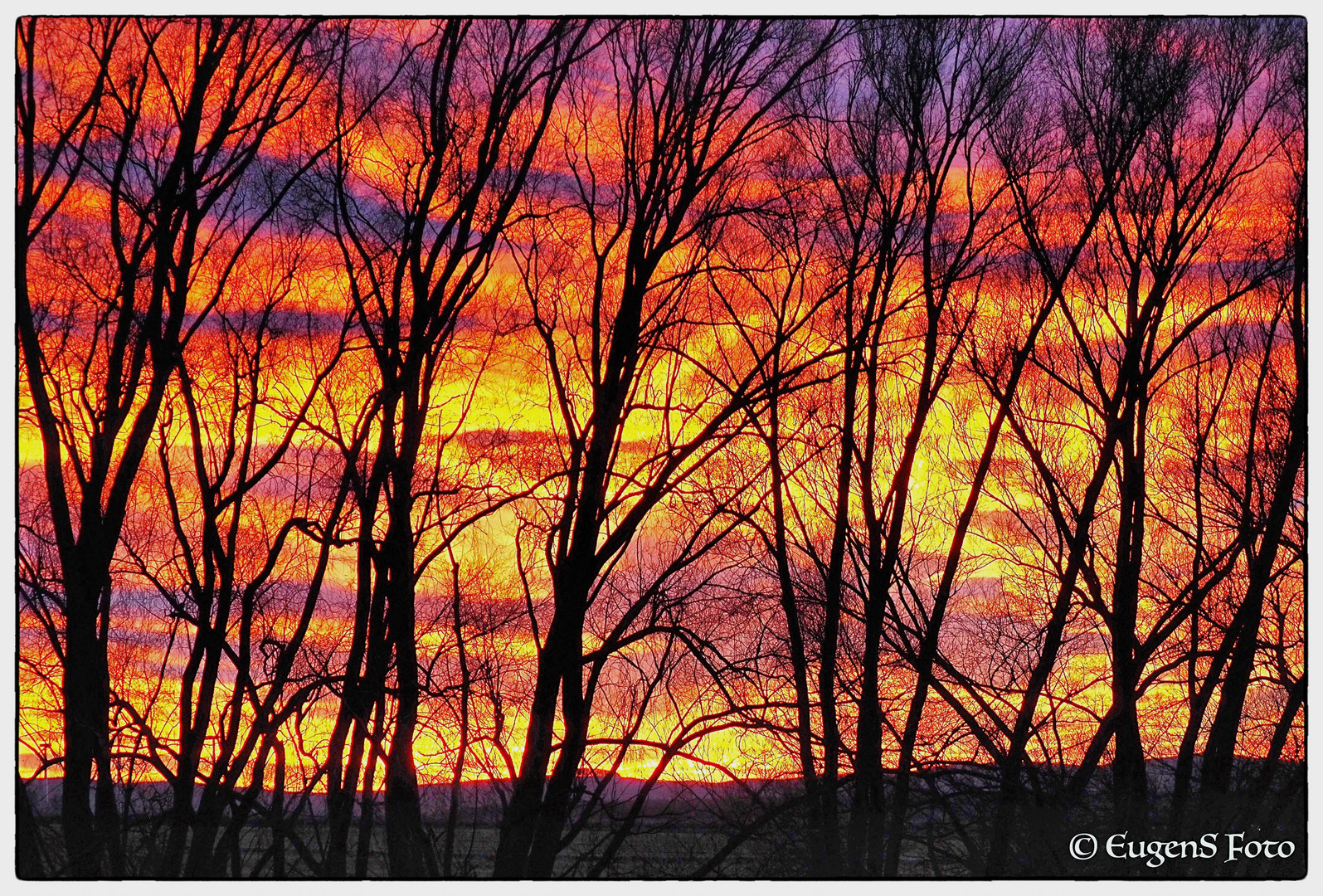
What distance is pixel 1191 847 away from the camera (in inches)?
134

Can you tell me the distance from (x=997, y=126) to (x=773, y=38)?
0.66 meters

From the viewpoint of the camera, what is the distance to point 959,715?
3381 mm

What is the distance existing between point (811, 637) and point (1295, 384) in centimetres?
151

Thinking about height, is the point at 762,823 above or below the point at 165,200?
below

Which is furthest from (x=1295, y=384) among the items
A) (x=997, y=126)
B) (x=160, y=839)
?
(x=160, y=839)

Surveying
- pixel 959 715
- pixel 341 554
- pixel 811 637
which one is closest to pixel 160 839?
pixel 341 554

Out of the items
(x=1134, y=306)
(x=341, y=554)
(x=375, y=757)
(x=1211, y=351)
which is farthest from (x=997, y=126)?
(x=375, y=757)

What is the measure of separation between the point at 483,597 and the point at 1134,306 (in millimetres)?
1939

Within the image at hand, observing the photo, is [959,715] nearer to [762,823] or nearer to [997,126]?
[762,823]

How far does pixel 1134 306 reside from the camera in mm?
3439

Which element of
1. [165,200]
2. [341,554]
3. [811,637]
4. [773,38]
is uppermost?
[773,38]

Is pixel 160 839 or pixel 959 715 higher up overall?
pixel 959 715

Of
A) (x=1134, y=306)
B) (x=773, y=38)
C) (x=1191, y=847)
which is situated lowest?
(x=1191, y=847)

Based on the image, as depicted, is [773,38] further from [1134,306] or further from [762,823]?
[762,823]
